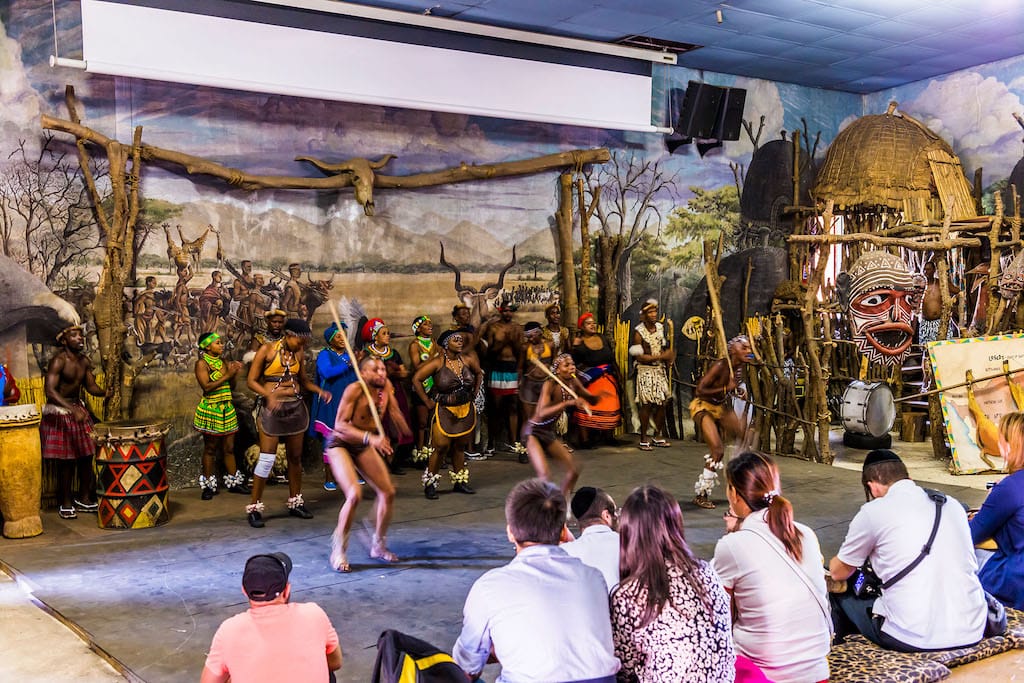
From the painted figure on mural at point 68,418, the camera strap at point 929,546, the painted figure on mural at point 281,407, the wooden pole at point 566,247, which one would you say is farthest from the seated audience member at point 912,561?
the wooden pole at point 566,247

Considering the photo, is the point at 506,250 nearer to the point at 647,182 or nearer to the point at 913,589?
the point at 647,182

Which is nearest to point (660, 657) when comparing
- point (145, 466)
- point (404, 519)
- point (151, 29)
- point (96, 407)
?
point (404, 519)

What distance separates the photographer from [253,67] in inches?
351

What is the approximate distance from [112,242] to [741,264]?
7873 mm

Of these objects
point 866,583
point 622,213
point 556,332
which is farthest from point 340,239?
point 866,583

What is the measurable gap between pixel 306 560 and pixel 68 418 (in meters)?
2.62

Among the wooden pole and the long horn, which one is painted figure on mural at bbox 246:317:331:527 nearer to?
the long horn

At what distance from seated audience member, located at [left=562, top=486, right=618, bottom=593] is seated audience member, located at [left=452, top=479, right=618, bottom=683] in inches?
11.9

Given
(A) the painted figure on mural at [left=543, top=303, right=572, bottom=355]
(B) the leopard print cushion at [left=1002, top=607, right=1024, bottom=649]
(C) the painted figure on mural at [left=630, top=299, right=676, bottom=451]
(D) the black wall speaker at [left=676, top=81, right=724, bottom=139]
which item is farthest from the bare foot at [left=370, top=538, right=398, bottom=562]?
(D) the black wall speaker at [left=676, top=81, right=724, bottom=139]

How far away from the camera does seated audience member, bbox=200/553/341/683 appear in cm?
312

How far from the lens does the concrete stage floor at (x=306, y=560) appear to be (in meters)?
5.10

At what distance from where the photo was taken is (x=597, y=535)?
3.62 metres

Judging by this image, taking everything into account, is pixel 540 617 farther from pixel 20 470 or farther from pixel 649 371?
pixel 649 371

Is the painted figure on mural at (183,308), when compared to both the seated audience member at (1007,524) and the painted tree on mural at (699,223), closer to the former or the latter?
the painted tree on mural at (699,223)
